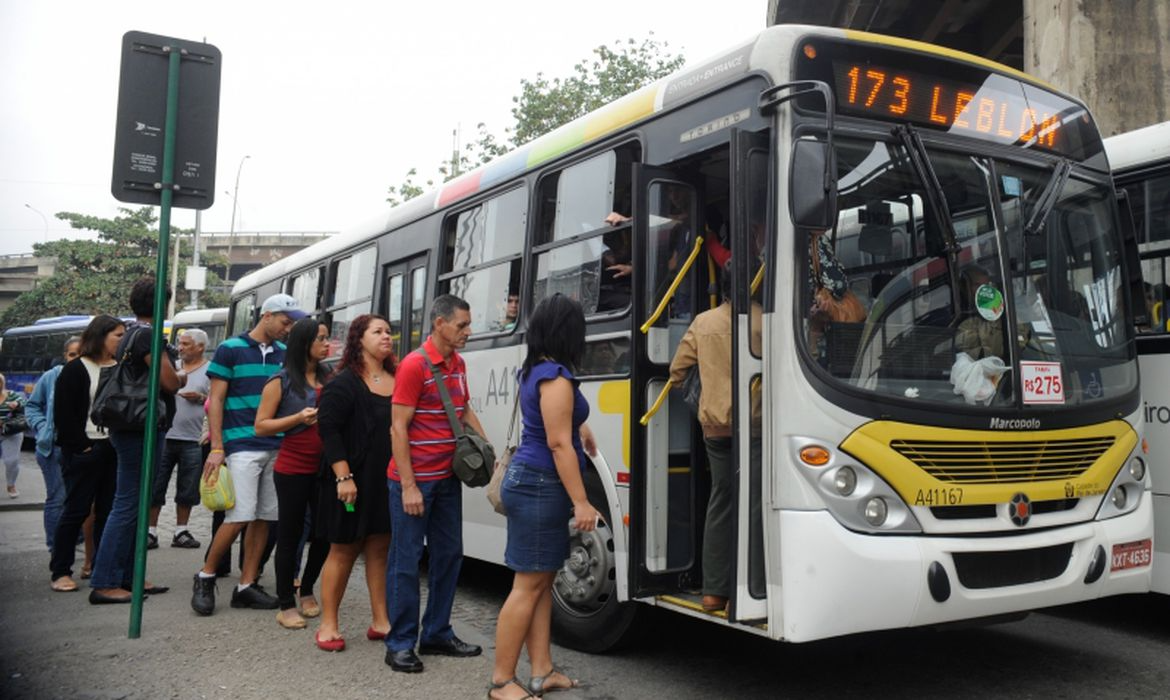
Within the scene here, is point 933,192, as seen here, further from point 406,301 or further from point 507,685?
point 406,301

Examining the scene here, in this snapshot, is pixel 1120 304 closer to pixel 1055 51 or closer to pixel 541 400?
pixel 541 400

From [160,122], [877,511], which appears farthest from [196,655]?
[877,511]

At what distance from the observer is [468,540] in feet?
23.0

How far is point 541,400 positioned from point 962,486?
179 centimetres

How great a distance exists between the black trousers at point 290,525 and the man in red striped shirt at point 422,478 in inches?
42.4

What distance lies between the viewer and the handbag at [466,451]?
16.4ft

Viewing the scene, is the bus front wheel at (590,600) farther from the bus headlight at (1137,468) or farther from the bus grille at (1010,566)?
the bus headlight at (1137,468)

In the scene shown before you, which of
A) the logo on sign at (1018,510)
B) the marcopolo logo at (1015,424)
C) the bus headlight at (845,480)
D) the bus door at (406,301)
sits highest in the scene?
the bus door at (406,301)

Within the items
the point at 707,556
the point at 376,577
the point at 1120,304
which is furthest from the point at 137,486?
the point at 1120,304

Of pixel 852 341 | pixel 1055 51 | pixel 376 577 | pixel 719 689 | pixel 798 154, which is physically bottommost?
pixel 719 689

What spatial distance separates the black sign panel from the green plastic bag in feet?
5.47

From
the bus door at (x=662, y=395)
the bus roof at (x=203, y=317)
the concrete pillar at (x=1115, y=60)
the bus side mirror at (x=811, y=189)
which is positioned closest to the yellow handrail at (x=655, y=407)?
the bus door at (x=662, y=395)

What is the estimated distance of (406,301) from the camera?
8031 mm

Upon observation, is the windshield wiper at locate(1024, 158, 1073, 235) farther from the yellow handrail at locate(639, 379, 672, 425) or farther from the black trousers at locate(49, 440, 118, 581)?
the black trousers at locate(49, 440, 118, 581)
